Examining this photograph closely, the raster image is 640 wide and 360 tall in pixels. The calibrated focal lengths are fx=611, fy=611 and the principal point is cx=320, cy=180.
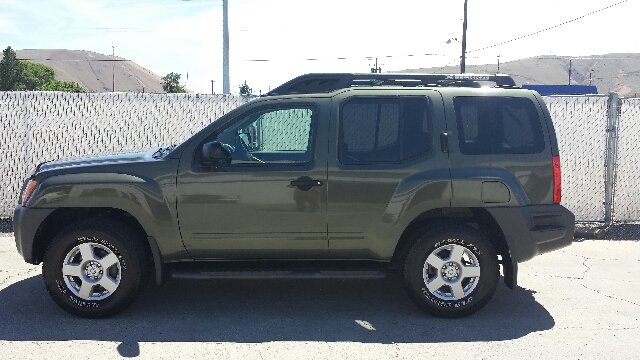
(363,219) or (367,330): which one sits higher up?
(363,219)

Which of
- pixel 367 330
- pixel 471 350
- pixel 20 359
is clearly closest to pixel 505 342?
pixel 471 350

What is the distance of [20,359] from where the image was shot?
168 inches

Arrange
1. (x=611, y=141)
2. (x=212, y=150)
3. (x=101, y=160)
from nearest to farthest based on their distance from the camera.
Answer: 1. (x=212, y=150)
2. (x=101, y=160)
3. (x=611, y=141)

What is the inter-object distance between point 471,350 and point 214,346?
190 cm

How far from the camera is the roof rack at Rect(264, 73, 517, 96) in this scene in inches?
216

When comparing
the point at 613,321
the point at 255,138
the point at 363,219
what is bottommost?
the point at 613,321

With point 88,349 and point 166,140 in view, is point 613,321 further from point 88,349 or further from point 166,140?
point 166,140

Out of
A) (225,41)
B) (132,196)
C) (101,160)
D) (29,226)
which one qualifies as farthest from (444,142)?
(225,41)

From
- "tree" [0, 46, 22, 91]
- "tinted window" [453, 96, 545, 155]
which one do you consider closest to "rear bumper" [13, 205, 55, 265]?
"tinted window" [453, 96, 545, 155]

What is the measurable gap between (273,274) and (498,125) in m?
2.32

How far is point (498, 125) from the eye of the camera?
529 cm

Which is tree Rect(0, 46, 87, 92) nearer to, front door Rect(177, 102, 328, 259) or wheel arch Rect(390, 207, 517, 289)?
front door Rect(177, 102, 328, 259)

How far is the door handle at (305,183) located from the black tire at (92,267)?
144 cm

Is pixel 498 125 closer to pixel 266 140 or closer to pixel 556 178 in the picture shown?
pixel 556 178
